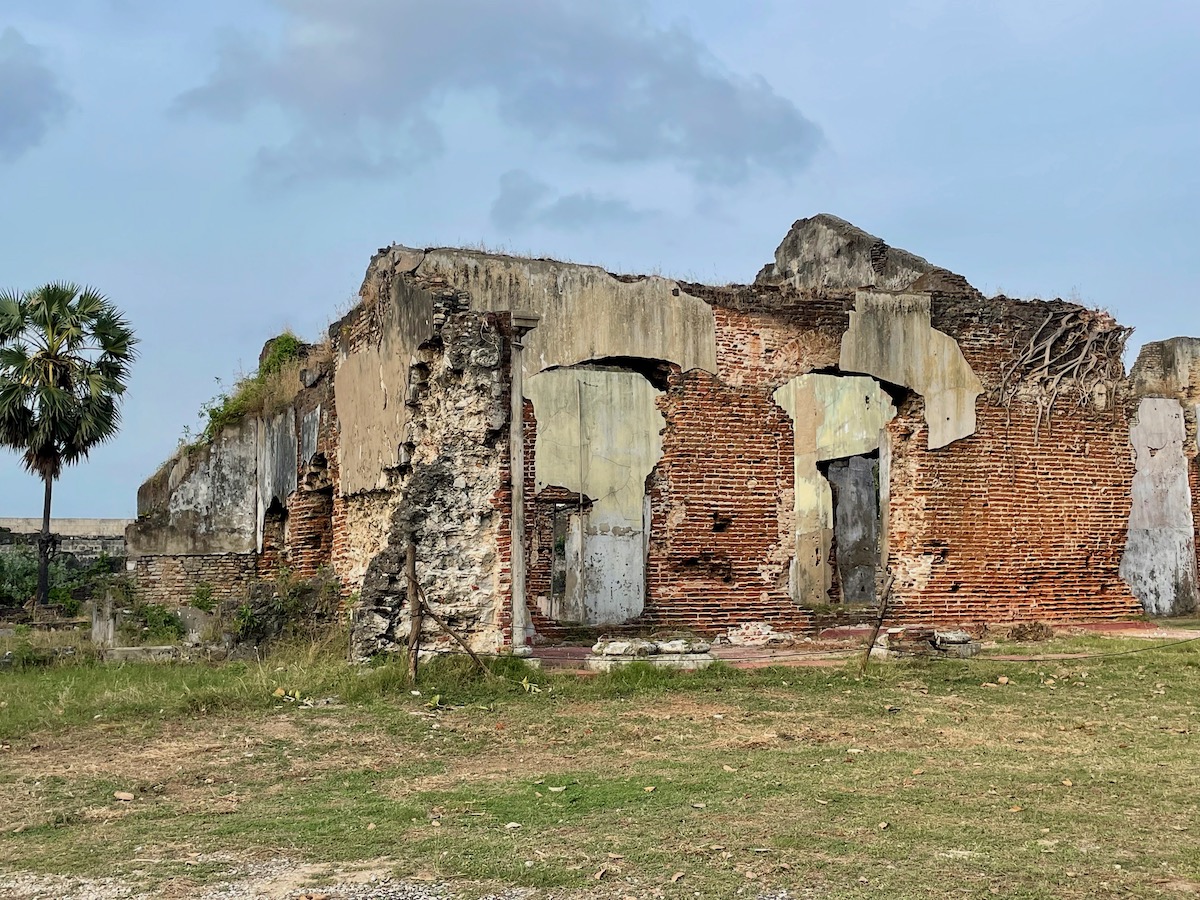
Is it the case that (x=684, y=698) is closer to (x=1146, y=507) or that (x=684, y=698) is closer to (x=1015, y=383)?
(x=1015, y=383)

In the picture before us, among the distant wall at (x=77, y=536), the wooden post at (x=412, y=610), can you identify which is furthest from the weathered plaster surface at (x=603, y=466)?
the distant wall at (x=77, y=536)

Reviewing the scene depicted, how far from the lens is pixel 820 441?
2077cm

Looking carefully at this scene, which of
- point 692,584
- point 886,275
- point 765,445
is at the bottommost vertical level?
point 692,584

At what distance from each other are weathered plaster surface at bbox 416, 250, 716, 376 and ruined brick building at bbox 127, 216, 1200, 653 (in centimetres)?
2

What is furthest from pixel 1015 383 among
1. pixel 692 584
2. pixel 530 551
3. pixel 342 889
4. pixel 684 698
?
pixel 342 889

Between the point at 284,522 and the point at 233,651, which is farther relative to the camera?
the point at 284,522

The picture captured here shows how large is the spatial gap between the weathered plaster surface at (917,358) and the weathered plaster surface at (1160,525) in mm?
5244

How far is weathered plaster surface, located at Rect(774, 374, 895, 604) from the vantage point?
20.5 m

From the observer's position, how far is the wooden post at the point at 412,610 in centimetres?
940

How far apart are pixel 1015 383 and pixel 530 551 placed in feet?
20.5

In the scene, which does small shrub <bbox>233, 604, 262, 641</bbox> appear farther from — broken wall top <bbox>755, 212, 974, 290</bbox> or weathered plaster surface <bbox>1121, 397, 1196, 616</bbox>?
weathered plaster surface <bbox>1121, 397, 1196, 616</bbox>

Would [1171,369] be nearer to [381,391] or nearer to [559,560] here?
[559,560]

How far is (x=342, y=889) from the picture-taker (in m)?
4.44

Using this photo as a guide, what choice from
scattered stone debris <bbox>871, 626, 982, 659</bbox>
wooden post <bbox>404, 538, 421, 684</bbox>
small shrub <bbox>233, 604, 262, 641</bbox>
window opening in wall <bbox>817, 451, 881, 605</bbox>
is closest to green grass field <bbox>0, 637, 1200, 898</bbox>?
wooden post <bbox>404, 538, 421, 684</bbox>
